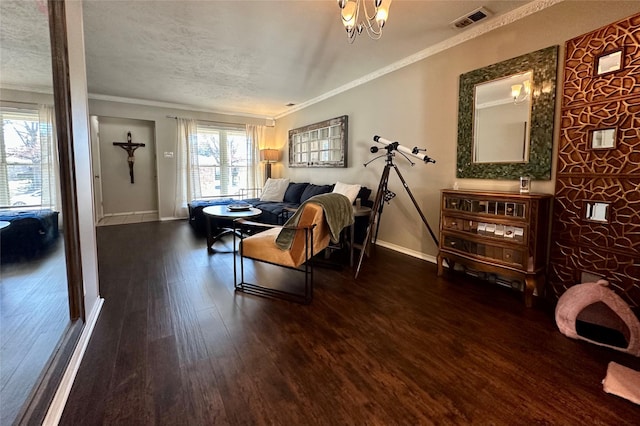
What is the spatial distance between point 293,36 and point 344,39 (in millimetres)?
530

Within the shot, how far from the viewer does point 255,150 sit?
7.11 meters

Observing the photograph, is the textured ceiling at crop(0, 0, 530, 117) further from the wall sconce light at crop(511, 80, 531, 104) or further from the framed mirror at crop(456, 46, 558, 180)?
the wall sconce light at crop(511, 80, 531, 104)

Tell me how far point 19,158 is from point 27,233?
0.33m

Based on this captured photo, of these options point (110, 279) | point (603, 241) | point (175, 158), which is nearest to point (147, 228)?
point (175, 158)

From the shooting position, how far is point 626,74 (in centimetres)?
199

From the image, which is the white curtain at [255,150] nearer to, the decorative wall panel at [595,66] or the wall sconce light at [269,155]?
the wall sconce light at [269,155]

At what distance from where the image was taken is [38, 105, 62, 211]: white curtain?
58.1 inches

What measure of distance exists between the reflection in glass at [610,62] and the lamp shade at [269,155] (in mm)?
5564

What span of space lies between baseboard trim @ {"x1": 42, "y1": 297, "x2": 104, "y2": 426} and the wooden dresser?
2.89 metres

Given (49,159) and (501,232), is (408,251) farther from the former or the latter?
(49,159)

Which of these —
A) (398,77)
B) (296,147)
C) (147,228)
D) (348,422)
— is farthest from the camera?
(296,147)

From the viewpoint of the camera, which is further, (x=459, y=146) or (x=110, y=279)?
(x=459, y=146)

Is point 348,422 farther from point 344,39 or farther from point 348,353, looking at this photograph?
point 344,39

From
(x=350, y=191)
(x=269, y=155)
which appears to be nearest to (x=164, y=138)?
(x=269, y=155)
